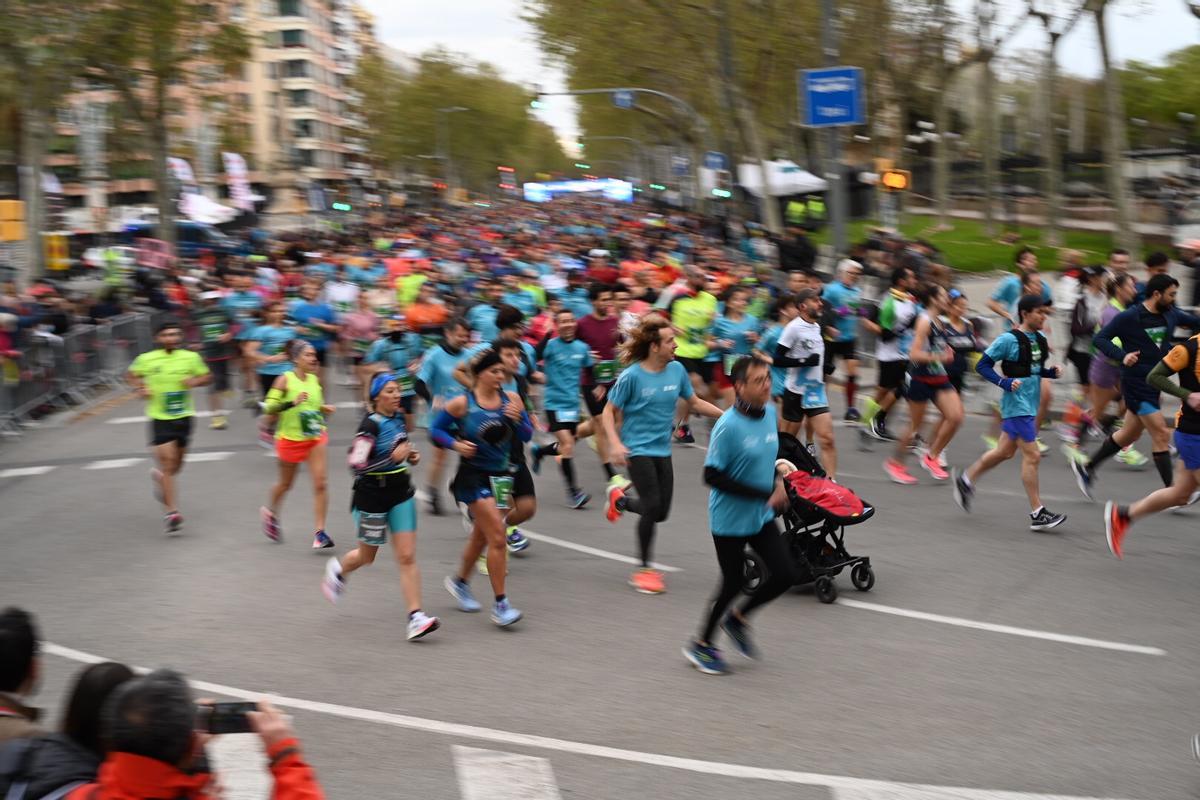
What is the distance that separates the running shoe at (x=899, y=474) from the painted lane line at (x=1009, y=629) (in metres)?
4.30

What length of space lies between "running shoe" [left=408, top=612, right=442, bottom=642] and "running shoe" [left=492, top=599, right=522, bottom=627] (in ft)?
1.48

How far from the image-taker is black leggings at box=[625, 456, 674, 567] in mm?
9445

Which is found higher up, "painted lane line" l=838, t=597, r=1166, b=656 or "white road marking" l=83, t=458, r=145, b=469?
"white road marking" l=83, t=458, r=145, b=469

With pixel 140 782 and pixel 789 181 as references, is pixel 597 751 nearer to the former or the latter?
pixel 140 782

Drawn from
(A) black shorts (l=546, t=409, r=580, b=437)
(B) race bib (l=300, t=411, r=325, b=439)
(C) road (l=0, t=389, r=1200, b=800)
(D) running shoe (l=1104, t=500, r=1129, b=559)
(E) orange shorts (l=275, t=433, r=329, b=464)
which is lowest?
(C) road (l=0, t=389, r=1200, b=800)

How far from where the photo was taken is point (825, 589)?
9.06m

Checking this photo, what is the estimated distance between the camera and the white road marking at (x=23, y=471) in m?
15.6

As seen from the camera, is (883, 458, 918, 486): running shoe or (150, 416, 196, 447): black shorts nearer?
(150, 416, 196, 447): black shorts

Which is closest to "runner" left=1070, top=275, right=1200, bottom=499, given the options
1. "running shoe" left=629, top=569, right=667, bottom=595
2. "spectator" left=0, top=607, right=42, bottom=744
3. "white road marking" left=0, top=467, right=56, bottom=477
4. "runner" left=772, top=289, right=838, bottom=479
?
"runner" left=772, top=289, right=838, bottom=479

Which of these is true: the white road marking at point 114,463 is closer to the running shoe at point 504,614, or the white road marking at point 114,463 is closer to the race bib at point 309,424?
the race bib at point 309,424

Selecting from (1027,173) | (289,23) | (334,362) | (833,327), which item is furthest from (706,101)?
(289,23)

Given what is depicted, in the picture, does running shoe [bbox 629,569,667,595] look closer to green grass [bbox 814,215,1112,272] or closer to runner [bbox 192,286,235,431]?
runner [bbox 192,286,235,431]

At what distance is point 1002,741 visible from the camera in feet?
21.0

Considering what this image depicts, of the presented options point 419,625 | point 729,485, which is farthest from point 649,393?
point 419,625
